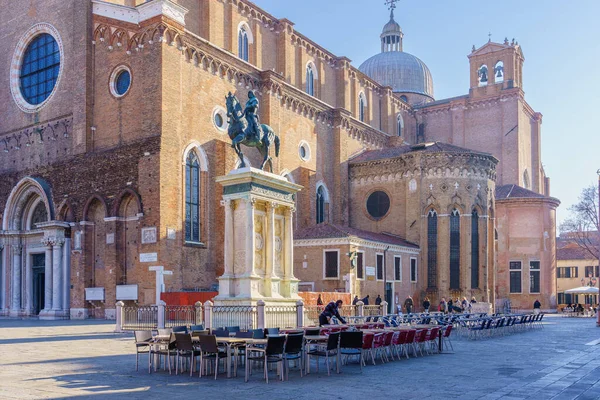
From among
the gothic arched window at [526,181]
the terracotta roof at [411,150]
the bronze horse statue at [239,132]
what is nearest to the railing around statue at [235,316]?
the bronze horse statue at [239,132]

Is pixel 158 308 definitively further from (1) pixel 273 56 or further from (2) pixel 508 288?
(2) pixel 508 288

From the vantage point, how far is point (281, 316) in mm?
18719

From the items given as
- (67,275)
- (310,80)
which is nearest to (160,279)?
(67,275)

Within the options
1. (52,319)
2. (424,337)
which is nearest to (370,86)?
(52,319)

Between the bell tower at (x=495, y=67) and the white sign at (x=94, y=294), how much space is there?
33.5 meters

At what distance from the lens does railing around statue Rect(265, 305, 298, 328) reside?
18.2 m

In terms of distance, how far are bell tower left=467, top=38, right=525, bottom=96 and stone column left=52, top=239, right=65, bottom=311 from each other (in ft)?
110

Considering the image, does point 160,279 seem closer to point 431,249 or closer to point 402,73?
point 431,249

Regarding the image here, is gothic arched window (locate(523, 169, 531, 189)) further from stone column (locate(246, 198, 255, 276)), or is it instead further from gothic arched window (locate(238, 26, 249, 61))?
stone column (locate(246, 198, 255, 276))

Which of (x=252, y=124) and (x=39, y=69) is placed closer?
(x=252, y=124)

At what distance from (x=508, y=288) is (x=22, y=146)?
3054 cm

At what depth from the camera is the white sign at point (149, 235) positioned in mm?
25109

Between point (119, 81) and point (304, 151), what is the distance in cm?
1182

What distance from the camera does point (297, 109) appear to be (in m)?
35.2
